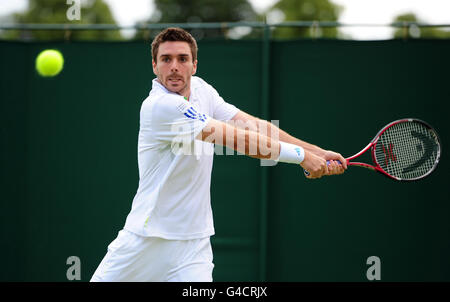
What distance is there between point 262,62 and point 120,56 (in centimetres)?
135

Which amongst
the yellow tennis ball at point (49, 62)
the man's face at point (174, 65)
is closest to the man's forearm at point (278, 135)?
the man's face at point (174, 65)

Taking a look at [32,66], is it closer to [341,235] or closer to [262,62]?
[262,62]

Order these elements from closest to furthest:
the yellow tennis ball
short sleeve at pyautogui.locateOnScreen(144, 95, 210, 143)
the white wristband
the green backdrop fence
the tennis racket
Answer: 1. short sleeve at pyautogui.locateOnScreen(144, 95, 210, 143)
2. the white wristband
3. the tennis racket
4. the green backdrop fence
5. the yellow tennis ball

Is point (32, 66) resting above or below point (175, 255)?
above

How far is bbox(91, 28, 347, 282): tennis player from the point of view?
293cm

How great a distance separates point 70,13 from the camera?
16.2 feet

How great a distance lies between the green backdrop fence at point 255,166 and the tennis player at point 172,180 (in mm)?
1944

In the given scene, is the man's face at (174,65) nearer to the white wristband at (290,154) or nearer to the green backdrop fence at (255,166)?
the white wristband at (290,154)

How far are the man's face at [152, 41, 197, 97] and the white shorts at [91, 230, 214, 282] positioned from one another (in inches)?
34.4

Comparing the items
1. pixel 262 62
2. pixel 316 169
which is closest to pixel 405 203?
pixel 262 62

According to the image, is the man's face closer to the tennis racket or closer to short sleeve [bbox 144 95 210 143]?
short sleeve [bbox 144 95 210 143]

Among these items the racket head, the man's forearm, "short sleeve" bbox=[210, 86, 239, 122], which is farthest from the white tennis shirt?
the racket head

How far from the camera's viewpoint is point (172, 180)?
10.0 ft
